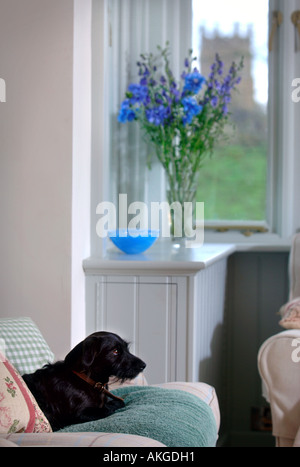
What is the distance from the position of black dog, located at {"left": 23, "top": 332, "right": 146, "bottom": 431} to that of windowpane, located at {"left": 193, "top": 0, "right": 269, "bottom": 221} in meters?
1.85

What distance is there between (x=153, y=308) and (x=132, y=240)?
306mm

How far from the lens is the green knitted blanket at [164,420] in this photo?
1220 millimetres

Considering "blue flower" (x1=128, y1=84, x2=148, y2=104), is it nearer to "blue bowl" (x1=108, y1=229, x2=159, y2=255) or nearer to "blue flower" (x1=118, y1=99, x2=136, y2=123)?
"blue flower" (x1=118, y1=99, x2=136, y2=123)

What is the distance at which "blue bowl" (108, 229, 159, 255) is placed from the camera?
248 cm

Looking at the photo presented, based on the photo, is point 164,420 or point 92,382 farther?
point 92,382

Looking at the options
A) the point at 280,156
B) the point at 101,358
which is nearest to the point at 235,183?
the point at 280,156

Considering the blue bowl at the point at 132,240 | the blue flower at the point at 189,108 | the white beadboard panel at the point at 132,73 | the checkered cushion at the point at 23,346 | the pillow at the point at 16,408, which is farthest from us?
the white beadboard panel at the point at 132,73

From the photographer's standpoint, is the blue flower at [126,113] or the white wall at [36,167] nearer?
the white wall at [36,167]

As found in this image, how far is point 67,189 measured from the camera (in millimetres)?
2170

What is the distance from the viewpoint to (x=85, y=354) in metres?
1.39

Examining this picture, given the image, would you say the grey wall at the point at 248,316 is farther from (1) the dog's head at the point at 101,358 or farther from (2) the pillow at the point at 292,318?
(1) the dog's head at the point at 101,358

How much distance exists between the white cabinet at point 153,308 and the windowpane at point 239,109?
91cm

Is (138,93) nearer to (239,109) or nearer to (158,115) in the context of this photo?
(158,115)

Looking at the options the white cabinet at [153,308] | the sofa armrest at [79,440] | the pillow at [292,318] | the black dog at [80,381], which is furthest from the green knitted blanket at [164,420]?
the pillow at [292,318]
